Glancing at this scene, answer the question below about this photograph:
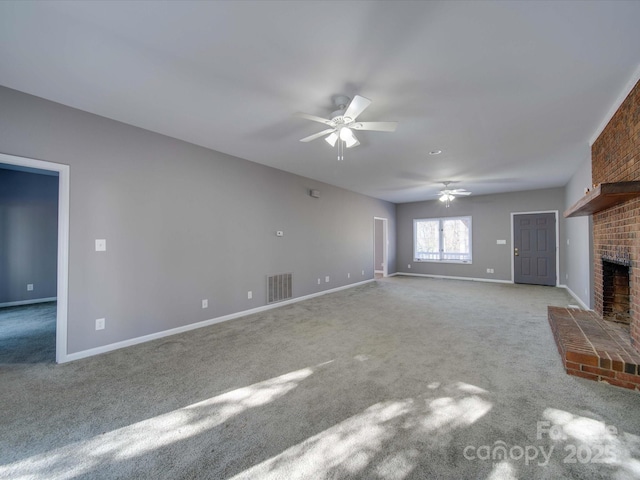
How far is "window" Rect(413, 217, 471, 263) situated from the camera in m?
8.47

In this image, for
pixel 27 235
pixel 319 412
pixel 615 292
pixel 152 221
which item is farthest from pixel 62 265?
pixel 615 292

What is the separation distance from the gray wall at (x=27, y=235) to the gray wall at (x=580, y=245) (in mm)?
9716

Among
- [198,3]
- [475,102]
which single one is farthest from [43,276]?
[475,102]

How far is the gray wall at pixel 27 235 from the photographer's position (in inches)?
201

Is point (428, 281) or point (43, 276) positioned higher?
point (43, 276)

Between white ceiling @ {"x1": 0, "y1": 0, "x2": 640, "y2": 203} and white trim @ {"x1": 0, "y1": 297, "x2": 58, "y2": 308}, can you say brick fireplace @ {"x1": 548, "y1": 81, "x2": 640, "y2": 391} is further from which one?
white trim @ {"x1": 0, "y1": 297, "x2": 58, "y2": 308}

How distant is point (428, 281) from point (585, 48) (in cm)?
670

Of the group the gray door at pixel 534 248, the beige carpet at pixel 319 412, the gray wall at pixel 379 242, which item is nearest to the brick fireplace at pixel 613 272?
the beige carpet at pixel 319 412

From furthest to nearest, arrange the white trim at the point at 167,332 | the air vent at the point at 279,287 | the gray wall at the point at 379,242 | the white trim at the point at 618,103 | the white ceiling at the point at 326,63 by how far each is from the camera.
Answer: the gray wall at the point at 379,242
the air vent at the point at 279,287
the white trim at the point at 167,332
the white trim at the point at 618,103
the white ceiling at the point at 326,63

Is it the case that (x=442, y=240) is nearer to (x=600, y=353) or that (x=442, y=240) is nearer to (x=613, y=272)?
(x=613, y=272)

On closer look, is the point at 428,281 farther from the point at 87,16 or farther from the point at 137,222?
the point at 87,16

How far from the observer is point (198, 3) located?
64.1 inches

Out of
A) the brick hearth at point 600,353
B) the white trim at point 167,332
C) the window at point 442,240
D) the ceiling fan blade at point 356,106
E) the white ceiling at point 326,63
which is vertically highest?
the white ceiling at point 326,63

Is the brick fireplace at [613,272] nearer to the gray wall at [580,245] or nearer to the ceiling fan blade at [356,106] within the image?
the gray wall at [580,245]
